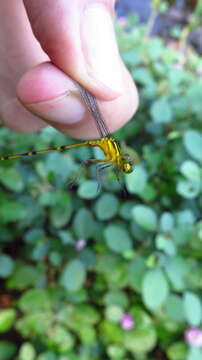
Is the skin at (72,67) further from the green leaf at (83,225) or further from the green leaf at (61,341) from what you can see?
the green leaf at (61,341)

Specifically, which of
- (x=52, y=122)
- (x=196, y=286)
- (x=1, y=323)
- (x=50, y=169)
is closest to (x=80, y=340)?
(x=1, y=323)

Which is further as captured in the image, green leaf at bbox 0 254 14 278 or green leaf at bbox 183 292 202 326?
green leaf at bbox 0 254 14 278

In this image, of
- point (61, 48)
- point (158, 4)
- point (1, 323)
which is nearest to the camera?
point (61, 48)

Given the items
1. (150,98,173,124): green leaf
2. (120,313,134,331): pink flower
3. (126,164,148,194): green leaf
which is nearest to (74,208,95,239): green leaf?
(126,164,148,194): green leaf

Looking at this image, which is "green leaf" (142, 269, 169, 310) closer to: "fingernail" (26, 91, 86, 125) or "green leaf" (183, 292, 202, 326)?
"green leaf" (183, 292, 202, 326)

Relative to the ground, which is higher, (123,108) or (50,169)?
(123,108)

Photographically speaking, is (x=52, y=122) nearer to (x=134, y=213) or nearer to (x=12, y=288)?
(x=134, y=213)

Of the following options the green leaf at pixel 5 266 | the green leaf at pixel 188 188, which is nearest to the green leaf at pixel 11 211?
the green leaf at pixel 5 266
